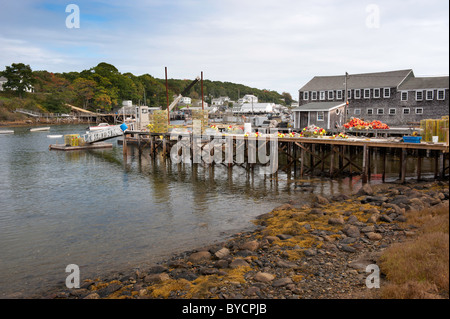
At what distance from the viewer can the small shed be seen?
4028 cm

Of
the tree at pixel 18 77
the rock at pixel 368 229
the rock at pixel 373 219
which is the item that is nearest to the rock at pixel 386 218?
the rock at pixel 373 219

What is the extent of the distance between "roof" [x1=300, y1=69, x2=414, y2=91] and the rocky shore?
1422 inches

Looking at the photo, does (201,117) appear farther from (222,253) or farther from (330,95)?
(222,253)

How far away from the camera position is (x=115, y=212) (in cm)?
1775

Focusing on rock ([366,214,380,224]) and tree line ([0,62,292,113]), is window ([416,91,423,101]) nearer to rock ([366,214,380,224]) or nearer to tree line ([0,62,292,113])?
rock ([366,214,380,224])

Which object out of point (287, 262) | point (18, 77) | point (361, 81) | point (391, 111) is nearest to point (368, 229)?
point (287, 262)

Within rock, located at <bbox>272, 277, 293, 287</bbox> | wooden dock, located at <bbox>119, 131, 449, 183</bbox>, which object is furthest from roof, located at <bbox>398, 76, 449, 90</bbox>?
rock, located at <bbox>272, 277, 293, 287</bbox>

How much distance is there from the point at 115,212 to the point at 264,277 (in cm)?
1142

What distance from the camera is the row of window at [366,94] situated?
42344 mm

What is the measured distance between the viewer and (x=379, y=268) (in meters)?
8.38

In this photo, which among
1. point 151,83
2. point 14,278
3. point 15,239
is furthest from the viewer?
point 151,83
